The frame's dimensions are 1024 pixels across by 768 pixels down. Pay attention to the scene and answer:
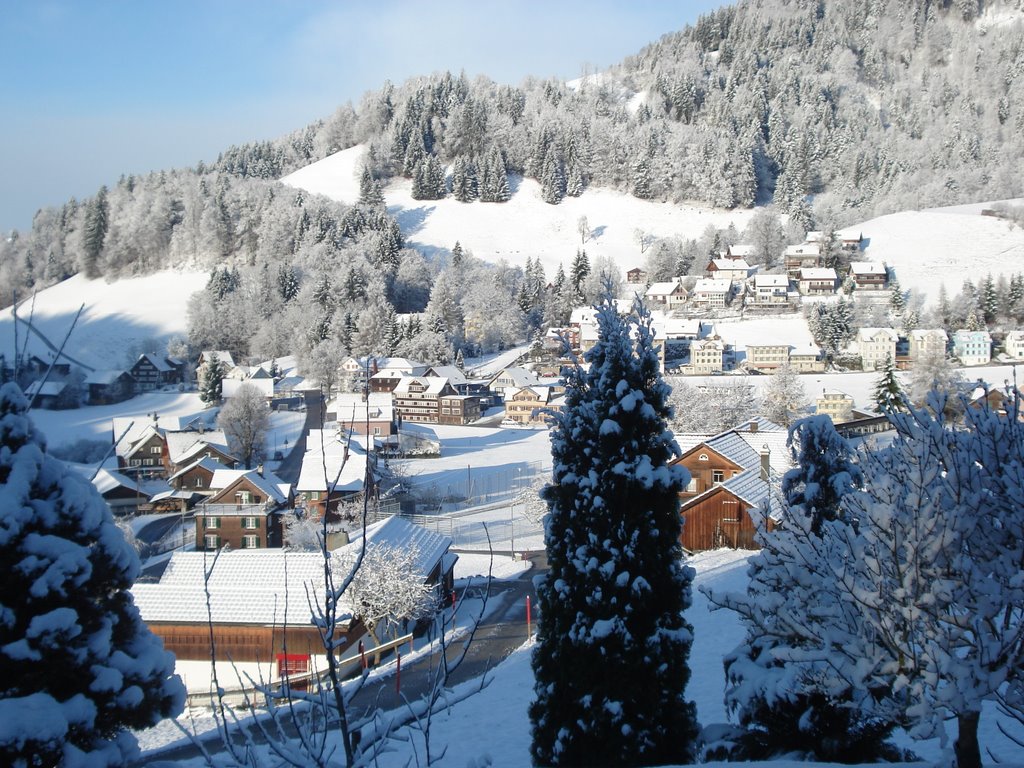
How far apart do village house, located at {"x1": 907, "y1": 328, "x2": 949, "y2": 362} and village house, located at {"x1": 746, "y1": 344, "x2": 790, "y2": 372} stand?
735 cm

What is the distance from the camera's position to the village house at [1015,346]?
45.3m

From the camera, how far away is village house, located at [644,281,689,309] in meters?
62.2

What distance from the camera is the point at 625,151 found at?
89188 millimetres

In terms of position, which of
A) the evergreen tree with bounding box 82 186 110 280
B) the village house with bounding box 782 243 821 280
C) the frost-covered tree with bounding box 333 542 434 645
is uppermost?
the evergreen tree with bounding box 82 186 110 280

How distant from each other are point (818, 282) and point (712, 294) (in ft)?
28.0

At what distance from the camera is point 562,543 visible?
6414mm

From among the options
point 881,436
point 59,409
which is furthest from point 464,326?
point 881,436

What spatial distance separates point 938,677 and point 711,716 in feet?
16.9

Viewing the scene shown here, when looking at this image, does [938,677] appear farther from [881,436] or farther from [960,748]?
[881,436]

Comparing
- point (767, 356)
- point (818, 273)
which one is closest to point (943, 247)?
point (818, 273)

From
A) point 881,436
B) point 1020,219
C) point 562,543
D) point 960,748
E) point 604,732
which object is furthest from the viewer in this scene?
point 1020,219

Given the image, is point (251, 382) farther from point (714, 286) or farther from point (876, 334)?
point (876, 334)

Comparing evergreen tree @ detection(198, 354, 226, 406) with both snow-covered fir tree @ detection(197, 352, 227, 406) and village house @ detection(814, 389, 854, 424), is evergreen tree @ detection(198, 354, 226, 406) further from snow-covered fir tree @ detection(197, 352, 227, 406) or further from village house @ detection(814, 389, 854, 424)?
village house @ detection(814, 389, 854, 424)

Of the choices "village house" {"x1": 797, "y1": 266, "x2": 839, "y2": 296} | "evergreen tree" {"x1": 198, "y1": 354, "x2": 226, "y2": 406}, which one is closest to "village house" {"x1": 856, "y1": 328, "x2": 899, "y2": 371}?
"village house" {"x1": 797, "y1": 266, "x2": 839, "y2": 296}
